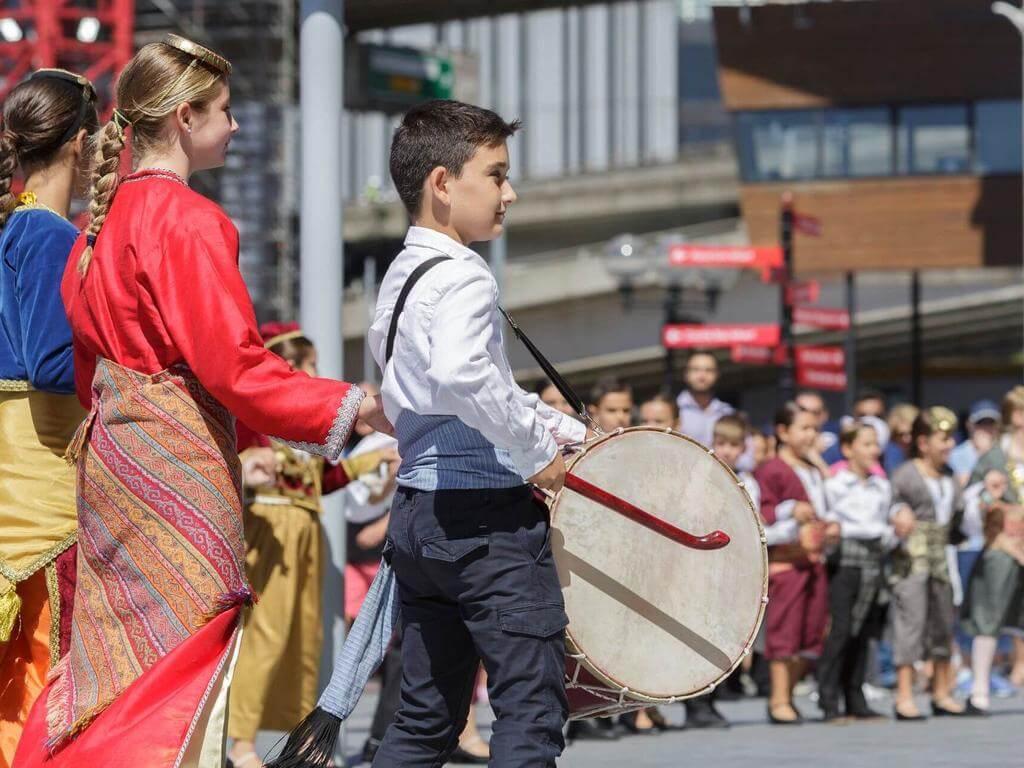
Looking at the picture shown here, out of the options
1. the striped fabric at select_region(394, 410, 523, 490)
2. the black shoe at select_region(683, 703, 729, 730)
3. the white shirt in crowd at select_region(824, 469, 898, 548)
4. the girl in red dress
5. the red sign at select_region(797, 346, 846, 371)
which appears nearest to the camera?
the girl in red dress

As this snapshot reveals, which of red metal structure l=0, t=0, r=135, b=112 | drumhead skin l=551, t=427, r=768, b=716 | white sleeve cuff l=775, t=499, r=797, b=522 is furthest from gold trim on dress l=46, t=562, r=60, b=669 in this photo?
red metal structure l=0, t=0, r=135, b=112

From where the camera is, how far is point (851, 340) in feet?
108

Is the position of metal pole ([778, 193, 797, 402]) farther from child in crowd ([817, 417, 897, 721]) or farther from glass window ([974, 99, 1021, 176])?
glass window ([974, 99, 1021, 176])

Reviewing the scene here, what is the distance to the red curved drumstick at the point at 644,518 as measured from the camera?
4.67 metres

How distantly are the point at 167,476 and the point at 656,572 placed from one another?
1339 mm

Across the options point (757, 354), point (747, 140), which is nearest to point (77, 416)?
point (757, 354)

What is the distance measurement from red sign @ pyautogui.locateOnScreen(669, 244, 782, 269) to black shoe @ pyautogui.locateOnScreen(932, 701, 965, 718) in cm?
1181

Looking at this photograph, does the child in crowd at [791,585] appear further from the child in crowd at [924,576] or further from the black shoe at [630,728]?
the black shoe at [630,728]

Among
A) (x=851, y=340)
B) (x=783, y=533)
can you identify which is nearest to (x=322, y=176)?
(x=783, y=533)

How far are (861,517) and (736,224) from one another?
97.1ft

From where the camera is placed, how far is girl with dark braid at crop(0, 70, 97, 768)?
15.1 feet

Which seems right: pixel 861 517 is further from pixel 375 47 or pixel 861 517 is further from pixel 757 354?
pixel 757 354

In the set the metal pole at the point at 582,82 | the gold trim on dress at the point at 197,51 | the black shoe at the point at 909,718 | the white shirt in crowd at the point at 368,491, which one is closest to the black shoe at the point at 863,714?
the black shoe at the point at 909,718

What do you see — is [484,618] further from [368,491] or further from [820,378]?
[820,378]
